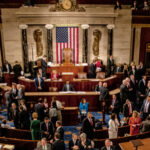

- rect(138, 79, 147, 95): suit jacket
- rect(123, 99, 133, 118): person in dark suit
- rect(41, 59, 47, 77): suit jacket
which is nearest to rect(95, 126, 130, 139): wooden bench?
rect(123, 99, 133, 118): person in dark suit

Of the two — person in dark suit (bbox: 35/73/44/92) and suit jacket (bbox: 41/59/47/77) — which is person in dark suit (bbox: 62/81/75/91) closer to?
person in dark suit (bbox: 35/73/44/92)

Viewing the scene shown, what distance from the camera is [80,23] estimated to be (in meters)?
13.5

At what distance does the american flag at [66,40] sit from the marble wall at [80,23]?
0.68 ft

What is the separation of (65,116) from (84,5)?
7589 mm

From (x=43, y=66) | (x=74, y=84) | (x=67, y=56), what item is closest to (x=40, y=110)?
(x=74, y=84)

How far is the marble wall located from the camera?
13.2m

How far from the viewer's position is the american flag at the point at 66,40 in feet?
45.4

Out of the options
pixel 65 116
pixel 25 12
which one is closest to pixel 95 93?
pixel 65 116

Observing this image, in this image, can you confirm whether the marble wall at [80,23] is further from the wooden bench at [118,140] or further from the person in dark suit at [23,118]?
the wooden bench at [118,140]

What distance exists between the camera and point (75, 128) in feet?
28.8

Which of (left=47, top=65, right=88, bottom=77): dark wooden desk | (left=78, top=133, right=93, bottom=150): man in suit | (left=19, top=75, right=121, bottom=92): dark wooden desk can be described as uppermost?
(left=47, top=65, right=88, bottom=77): dark wooden desk

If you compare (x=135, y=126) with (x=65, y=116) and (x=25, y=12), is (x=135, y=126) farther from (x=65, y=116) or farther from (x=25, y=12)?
(x=25, y=12)

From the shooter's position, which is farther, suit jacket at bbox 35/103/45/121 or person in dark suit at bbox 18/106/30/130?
suit jacket at bbox 35/103/45/121

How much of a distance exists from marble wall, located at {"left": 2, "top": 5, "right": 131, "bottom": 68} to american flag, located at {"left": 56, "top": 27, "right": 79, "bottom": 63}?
207 millimetres
